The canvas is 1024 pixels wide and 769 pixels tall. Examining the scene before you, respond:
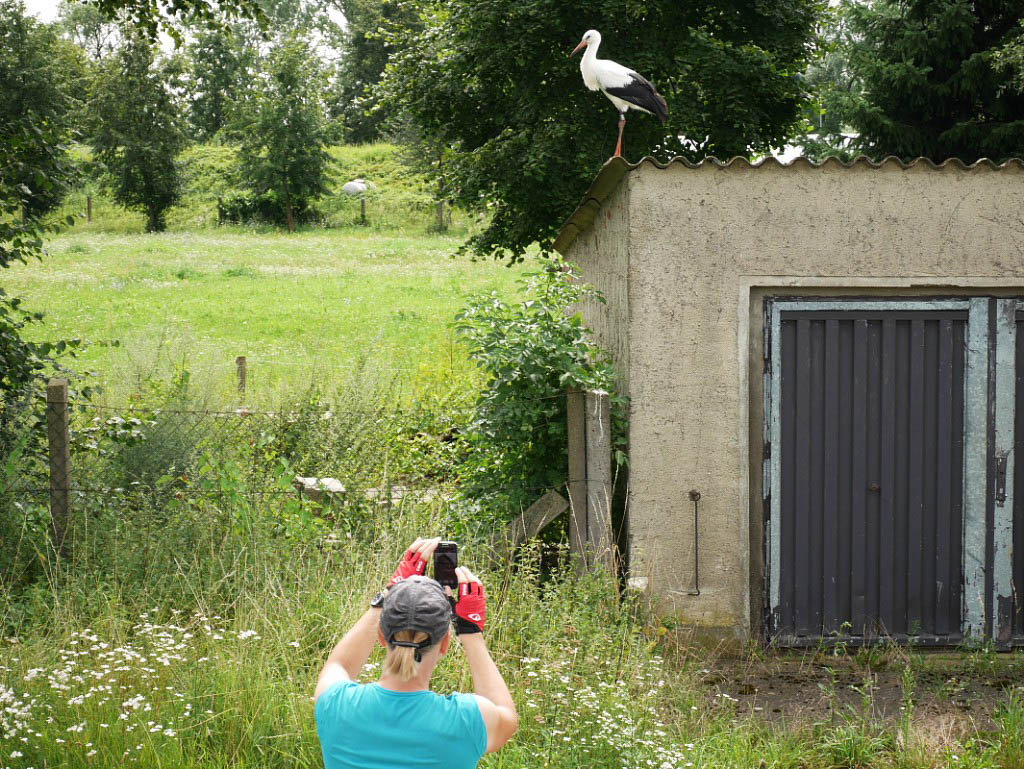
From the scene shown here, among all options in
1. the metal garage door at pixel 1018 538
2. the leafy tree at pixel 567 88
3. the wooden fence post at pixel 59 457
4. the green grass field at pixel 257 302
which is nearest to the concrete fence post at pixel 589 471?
the metal garage door at pixel 1018 538

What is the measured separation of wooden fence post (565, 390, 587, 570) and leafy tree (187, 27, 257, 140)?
49.7 m

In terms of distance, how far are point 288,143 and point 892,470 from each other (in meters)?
Result: 33.8

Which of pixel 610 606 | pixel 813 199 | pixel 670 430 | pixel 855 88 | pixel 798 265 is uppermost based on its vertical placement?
pixel 855 88

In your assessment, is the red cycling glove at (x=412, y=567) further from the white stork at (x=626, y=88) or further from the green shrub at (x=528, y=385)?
the white stork at (x=626, y=88)

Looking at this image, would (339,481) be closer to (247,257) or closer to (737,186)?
(737,186)

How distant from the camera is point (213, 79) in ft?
177

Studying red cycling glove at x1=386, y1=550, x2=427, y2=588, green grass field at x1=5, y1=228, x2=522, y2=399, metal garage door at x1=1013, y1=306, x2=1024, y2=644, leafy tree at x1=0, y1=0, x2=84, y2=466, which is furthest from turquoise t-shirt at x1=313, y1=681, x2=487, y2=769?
green grass field at x1=5, y1=228, x2=522, y2=399

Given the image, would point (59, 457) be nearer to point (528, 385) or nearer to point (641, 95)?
point (528, 385)

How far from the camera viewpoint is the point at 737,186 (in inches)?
245

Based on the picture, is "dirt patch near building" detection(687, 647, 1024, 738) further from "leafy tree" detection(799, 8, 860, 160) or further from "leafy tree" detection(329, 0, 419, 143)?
"leafy tree" detection(329, 0, 419, 143)

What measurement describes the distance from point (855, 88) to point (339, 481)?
1829 cm

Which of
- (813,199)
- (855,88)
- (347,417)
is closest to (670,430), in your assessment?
(813,199)

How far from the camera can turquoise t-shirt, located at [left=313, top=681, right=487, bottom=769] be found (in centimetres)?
242

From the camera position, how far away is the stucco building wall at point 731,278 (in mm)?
6238
